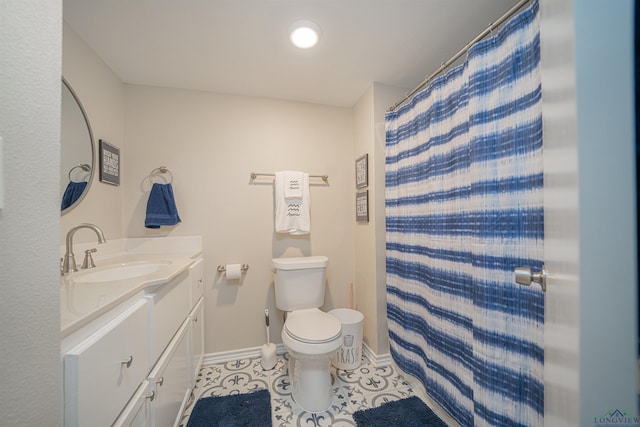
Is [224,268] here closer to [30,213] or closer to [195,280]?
[195,280]

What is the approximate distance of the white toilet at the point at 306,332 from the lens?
1338 mm

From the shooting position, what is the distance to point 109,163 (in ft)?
5.16

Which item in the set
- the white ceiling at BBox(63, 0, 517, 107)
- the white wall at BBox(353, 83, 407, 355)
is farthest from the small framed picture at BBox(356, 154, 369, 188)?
the white ceiling at BBox(63, 0, 517, 107)

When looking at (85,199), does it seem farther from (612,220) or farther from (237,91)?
(612,220)

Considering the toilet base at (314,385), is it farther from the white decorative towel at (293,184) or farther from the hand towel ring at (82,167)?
the hand towel ring at (82,167)

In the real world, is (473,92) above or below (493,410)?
above

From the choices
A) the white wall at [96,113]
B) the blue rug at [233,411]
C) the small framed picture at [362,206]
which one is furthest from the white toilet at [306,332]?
the white wall at [96,113]

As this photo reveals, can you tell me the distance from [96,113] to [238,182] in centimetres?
94

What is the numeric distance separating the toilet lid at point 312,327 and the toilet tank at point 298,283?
13 centimetres

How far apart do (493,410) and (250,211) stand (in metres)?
→ 1.83

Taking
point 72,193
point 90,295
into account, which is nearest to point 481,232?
point 90,295

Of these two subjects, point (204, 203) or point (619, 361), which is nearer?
point (619, 361)

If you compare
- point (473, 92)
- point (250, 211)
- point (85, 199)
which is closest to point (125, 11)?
point (85, 199)

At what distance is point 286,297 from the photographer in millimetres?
1791
